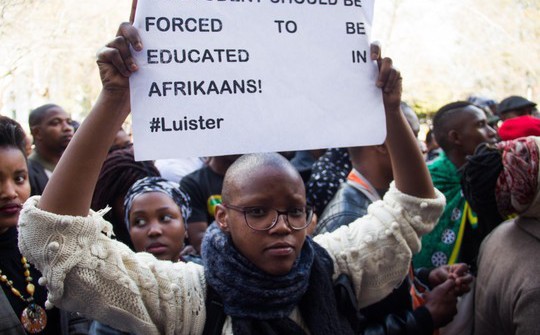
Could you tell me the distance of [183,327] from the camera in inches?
75.1

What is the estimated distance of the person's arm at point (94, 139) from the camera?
1.73 meters

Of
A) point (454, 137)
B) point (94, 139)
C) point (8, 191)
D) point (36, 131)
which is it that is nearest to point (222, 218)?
point (94, 139)

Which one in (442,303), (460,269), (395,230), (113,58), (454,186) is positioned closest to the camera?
(113,58)

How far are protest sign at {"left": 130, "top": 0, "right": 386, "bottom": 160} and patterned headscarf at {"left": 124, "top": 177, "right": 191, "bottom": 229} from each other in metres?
1.16

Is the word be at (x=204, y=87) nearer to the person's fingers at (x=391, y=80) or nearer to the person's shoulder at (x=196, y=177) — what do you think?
the person's fingers at (x=391, y=80)

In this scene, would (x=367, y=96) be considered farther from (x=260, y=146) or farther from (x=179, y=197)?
(x=179, y=197)

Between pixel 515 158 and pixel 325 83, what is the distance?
1.00m

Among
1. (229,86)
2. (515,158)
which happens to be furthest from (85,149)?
(515,158)

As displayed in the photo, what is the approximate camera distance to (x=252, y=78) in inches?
75.8

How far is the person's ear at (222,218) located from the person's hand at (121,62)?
63 cm

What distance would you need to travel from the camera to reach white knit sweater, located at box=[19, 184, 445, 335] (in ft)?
5.62

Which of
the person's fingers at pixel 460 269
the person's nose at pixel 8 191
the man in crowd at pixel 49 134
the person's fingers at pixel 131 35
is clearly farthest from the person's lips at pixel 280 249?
the man in crowd at pixel 49 134

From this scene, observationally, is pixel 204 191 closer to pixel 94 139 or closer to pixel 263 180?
pixel 263 180

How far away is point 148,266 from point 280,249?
45 cm
